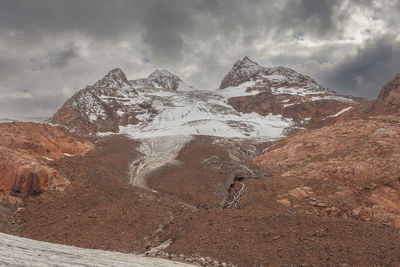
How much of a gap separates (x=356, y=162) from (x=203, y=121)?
4908 centimetres

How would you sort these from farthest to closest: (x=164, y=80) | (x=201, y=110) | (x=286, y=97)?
(x=164, y=80), (x=286, y=97), (x=201, y=110)

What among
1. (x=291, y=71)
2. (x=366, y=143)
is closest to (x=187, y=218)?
(x=366, y=143)

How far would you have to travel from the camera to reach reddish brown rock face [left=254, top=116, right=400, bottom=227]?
1672 centimetres

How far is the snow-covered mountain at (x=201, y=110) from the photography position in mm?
63375

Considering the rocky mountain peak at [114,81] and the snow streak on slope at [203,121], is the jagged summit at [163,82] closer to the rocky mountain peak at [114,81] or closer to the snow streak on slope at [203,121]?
the snow streak on slope at [203,121]

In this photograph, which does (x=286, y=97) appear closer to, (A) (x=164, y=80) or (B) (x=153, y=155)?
(B) (x=153, y=155)

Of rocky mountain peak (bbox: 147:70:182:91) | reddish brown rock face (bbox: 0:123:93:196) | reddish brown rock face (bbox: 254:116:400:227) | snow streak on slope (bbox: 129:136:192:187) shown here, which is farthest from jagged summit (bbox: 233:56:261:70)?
reddish brown rock face (bbox: 0:123:93:196)

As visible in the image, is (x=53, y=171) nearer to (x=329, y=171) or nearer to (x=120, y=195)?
(x=120, y=195)

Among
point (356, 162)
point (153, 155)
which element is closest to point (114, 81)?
point (153, 155)

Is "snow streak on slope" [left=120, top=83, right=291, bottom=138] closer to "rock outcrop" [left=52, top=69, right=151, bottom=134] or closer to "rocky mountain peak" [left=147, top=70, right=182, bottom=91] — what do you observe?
"rock outcrop" [left=52, top=69, right=151, bottom=134]

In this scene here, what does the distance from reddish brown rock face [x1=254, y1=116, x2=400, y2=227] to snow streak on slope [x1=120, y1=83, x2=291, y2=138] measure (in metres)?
28.9

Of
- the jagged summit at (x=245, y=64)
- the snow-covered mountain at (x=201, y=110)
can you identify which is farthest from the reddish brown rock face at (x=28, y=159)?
the jagged summit at (x=245, y=64)

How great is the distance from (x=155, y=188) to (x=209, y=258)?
56.4 ft

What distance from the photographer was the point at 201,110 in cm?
9212
